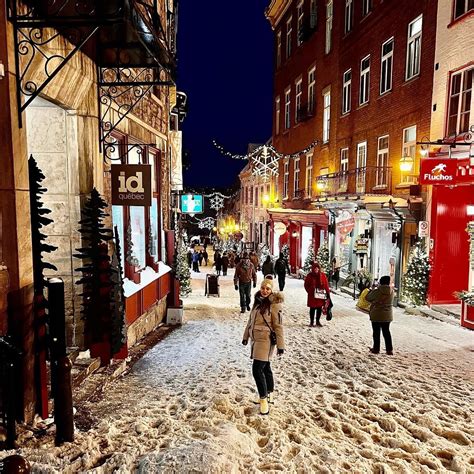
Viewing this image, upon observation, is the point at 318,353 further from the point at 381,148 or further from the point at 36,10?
the point at 381,148

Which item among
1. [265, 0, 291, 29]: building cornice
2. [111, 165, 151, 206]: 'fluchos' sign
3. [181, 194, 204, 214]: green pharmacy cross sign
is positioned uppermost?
[265, 0, 291, 29]: building cornice

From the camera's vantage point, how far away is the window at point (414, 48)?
13945mm

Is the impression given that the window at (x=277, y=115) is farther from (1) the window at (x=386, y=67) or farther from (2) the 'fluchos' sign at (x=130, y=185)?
(2) the 'fluchos' sign at (x=130, y=185)

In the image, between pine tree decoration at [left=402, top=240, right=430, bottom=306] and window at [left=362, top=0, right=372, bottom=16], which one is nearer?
pine tree decoration at [left=402, top=240, right=430, bottom=306]

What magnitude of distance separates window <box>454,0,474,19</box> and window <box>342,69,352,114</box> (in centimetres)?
712

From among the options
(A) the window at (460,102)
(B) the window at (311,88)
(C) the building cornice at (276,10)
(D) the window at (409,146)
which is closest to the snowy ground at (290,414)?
(A) the window at (460,102)

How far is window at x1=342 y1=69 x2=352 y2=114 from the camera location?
19.1m

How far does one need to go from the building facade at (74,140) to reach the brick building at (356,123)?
27.0ft

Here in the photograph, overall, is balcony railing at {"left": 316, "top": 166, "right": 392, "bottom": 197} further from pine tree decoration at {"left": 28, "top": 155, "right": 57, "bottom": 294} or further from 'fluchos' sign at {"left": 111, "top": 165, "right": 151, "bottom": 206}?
pine tree decoration at {"left": 28, "top": 155, "right": 57, "bottom": 294}

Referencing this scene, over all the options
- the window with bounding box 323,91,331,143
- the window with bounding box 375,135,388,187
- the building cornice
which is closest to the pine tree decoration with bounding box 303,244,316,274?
the window with bounding box 323,91,331,143

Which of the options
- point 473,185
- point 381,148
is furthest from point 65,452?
point 381,148

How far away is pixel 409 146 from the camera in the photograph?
14430 mm

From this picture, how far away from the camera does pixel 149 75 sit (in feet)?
32.2

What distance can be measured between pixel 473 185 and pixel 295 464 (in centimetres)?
1069
